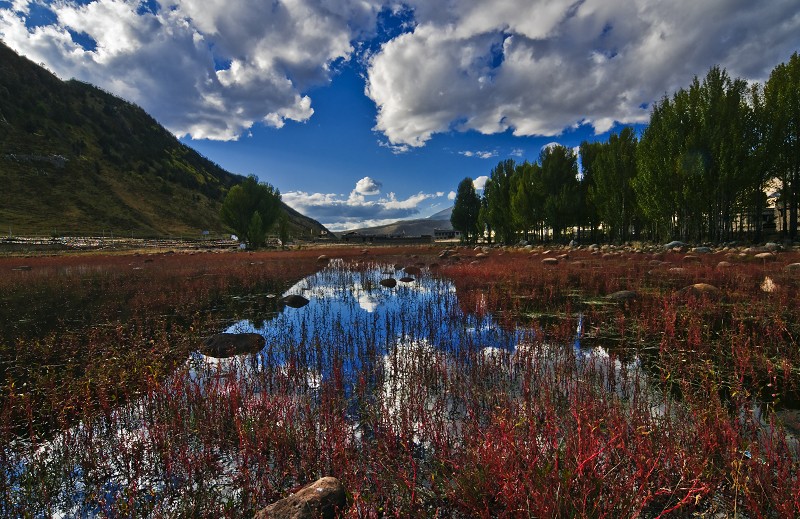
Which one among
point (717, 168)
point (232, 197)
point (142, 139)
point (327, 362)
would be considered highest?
point (142, 139)

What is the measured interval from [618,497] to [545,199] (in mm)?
55885

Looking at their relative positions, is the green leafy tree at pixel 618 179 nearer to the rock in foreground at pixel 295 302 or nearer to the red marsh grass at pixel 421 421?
the red marsh grass at pixel 421 421

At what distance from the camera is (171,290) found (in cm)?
A: 1636

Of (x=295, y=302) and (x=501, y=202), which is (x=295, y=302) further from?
(x=501, y=202)

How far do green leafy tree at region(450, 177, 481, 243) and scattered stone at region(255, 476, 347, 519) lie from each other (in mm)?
76565

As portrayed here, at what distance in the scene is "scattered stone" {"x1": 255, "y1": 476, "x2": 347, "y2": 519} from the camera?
2.76 metres

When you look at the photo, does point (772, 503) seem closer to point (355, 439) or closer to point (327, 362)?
point (355, 439)

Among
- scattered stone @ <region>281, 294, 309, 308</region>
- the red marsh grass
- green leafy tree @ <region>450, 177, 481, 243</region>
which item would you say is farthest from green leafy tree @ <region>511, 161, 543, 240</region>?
scattered stone @ <region>281, 294, 309, 308</region>

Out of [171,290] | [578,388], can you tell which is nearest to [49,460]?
[578,388]

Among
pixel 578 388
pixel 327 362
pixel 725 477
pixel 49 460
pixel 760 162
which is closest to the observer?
pixel 725 477

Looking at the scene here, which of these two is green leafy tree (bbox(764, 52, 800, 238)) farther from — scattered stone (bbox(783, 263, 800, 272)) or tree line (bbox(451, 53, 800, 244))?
scattered stone (bbox(783, 263, 800, 272))

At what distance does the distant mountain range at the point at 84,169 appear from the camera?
257 ft

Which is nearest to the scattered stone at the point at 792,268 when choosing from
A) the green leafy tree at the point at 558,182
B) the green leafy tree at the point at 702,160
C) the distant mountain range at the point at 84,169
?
the green leafy tree at the point at 702,160

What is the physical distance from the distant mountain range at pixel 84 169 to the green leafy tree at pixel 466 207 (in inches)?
2797
